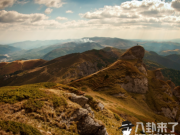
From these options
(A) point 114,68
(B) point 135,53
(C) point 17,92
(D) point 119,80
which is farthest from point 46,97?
(B) point 135,53

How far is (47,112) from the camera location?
53.5 ft

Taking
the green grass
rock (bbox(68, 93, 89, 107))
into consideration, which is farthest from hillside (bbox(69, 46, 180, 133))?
the green grass

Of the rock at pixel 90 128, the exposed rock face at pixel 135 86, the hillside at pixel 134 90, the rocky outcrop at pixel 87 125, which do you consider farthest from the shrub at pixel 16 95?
the exposed rock face at pixel 135 86

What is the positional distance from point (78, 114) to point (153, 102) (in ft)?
197

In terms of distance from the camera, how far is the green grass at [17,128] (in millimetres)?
11125

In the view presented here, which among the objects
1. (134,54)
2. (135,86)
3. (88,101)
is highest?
(134,54)

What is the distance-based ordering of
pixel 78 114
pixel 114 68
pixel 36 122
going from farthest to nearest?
1. pixel 114 68
2. pixel 78 114
3. pixel 36 122

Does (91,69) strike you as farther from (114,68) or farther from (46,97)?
(46,97)

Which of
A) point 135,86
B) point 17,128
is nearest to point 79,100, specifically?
point 17,128

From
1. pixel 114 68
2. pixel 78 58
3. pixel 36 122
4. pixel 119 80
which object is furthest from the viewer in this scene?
pixel 78 58

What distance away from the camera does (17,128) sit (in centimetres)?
1154

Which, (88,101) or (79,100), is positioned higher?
(79,100)

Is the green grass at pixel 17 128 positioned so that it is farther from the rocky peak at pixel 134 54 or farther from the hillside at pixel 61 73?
the hillside at pixel 61 73

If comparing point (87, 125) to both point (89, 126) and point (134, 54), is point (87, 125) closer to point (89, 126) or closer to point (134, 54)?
point (89, 126)
